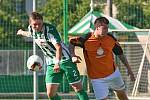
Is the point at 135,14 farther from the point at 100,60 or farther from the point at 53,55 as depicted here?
the point at 100,60

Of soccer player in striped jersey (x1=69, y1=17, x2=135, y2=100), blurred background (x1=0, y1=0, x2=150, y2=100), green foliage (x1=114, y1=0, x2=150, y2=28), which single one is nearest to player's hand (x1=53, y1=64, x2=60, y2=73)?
soccer player in striped jersey (x1=69, y1=17, x2=135, y2=100)

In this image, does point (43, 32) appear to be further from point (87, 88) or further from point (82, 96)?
point (87, 88)

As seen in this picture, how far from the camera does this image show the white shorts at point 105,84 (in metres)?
9.05

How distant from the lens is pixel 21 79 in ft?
51.9

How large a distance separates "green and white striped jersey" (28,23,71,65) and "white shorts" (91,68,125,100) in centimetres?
103

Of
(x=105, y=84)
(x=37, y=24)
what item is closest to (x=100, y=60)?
(x=105, y=84)

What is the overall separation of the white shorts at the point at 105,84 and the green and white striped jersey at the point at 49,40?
1.03 metres

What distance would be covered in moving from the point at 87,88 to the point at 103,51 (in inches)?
217

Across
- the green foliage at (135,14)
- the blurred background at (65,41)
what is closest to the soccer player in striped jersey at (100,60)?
the blurred background at (65,41)

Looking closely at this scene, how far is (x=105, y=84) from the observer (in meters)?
9.12

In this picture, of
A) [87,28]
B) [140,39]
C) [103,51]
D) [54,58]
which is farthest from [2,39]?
[103,51]

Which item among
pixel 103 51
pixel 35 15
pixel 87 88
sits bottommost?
pixel 87 88

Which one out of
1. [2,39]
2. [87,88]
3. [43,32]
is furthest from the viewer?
[2,39]

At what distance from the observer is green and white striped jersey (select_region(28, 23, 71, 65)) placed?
9.72 metres
